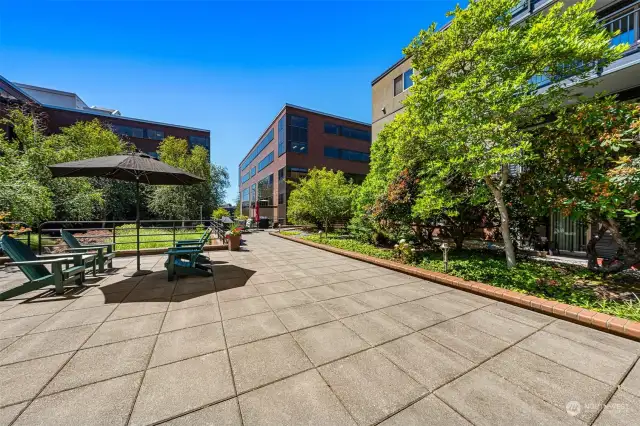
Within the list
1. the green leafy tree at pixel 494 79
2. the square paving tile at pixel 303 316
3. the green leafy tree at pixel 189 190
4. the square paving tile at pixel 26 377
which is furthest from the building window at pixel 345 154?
the square paving tile at pixel 26 377

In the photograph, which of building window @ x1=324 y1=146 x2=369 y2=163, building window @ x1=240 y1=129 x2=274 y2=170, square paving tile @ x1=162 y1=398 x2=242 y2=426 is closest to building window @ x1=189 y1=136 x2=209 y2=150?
building window @ x1=240 y1=129 x2=274 y2=170

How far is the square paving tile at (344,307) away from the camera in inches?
140

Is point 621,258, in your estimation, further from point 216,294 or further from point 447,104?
point 216,294

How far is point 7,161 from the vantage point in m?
9.49

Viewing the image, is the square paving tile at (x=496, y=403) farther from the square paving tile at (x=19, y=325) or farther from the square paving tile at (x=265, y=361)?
the square paving tile at (x=19, y=325)

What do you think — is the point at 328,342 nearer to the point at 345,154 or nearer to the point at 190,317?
the point at 190,317

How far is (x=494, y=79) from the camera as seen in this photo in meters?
5.15

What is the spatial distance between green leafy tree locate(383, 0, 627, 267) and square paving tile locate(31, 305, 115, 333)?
6.44m

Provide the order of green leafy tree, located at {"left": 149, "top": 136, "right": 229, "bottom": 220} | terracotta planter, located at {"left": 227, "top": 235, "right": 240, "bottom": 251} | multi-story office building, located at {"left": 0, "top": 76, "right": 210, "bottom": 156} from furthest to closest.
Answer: multi-story office building, located at {"left": 0, "top": 76, "right": 210, "bottom": 156} < green leafy tree, located at {"left": 149, "top": 136, "right": 229, "bottom": 220} < terracotta planter, located at {"left": 227, "top": 235, "right": 240, "bottom": 251}

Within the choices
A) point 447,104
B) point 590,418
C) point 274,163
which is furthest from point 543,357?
point 274,163

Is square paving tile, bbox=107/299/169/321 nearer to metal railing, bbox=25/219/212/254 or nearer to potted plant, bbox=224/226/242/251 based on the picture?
metal railing, bbox=25/219/212/254

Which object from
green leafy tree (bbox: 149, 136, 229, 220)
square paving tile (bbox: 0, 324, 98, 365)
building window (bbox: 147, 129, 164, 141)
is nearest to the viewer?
square paving tile (bbox: 0, 324, 98, 365)

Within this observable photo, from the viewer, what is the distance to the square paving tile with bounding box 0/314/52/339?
2865mm

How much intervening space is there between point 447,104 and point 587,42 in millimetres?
2379
